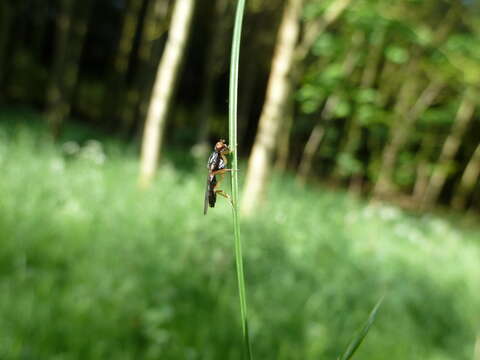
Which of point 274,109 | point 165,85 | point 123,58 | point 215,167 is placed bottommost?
point 215,167

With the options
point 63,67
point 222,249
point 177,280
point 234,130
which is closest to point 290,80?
point 222,249

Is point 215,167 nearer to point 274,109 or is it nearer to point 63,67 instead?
point 274,109

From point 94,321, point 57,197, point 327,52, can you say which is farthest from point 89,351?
point 327,52

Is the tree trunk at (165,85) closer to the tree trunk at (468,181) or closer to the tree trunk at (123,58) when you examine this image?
the tree trunk at (123,58)

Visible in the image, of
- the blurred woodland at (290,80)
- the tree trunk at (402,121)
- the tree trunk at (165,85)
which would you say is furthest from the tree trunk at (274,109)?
the tree trunk at (402,121)

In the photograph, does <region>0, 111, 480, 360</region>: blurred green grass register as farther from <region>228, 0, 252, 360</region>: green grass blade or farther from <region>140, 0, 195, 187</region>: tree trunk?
<region>228, 0, 252, 360</region>: green grass blade
